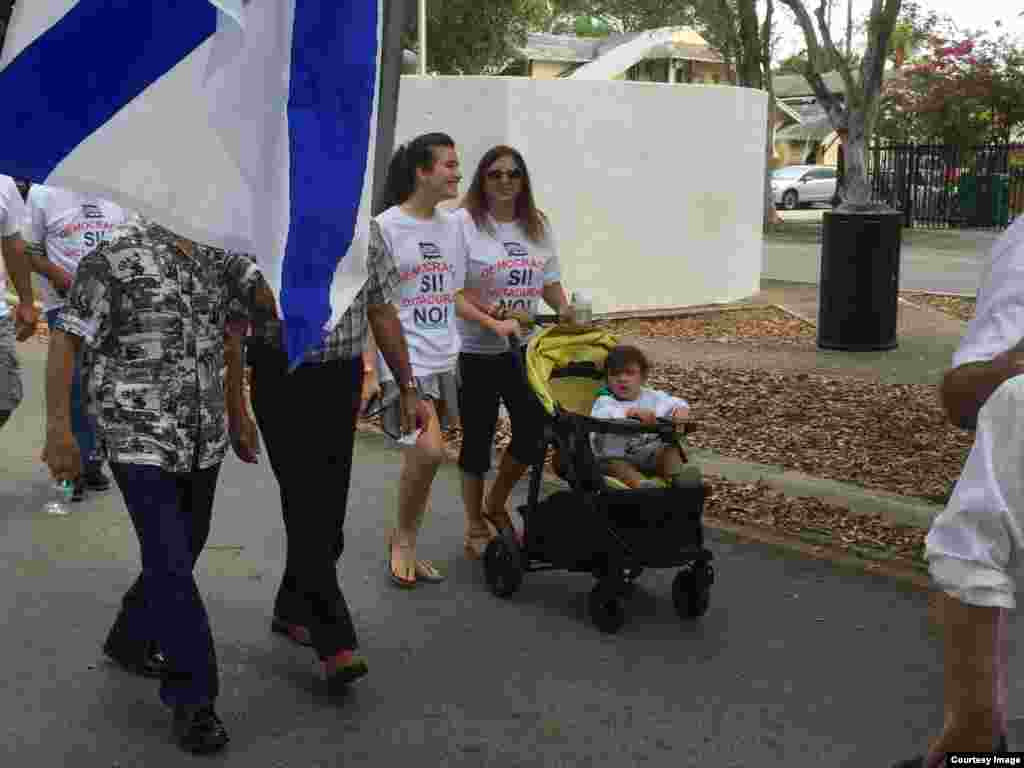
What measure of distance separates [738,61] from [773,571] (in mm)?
24368

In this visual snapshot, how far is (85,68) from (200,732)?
6.58 ft

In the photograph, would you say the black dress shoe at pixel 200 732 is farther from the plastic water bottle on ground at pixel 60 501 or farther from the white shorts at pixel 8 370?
the plastic water bottle on ground at pixel 60 501

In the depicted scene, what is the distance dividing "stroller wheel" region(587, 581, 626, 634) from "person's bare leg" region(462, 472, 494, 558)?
3.53ft

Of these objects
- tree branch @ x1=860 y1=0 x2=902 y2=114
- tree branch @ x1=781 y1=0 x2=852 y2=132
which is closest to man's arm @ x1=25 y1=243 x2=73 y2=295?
tree branch @ x1=860 y1=0 x2=902 y2=114

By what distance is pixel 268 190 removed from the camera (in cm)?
387

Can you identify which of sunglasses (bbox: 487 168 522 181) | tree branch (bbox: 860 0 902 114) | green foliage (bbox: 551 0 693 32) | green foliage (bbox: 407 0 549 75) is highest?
green foliage (bbox: 551 0 693 32)

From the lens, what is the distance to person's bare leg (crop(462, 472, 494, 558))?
21.4 ft

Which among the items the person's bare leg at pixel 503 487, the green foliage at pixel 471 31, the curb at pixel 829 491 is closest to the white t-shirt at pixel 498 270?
the person's bare leg at pixel 503 487

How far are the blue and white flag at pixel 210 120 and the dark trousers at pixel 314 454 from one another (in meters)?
0.91

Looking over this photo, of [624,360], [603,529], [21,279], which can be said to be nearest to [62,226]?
[21,279]

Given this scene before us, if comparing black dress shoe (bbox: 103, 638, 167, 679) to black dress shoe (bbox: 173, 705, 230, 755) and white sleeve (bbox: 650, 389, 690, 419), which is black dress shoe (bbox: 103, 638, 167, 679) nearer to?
black dress shoe (bbox: 173, 705, 230, 755)

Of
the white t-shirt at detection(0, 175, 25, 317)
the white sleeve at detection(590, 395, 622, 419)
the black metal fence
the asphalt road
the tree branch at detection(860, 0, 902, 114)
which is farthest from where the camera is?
the black metal fence

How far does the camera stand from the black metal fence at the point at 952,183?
30016 millimetres

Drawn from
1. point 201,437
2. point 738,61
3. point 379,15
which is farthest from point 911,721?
point 738,61
